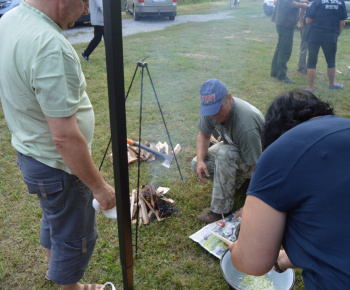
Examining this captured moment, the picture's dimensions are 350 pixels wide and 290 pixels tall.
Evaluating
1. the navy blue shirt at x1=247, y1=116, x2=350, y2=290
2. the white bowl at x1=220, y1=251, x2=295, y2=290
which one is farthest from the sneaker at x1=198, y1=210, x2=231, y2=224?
the navy blue shirt at x1=247, y1=116, x2=350, y2=290

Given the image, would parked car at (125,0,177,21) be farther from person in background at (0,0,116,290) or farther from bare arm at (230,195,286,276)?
bare arm at (230,195,286,276)

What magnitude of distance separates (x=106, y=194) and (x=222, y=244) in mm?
1229

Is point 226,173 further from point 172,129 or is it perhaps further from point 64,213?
point 172,129

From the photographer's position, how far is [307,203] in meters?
1.03

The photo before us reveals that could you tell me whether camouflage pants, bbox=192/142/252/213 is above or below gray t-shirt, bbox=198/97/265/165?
below

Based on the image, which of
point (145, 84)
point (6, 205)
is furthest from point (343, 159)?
point (145, 84)

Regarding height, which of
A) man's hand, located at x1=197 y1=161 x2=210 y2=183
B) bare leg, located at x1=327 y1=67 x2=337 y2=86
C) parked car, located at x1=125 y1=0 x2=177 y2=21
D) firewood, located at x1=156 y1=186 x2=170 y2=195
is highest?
parked car, located at x1=125 y1=0 x2=177 y2=21

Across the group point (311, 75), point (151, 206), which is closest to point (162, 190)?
point (151, 206)

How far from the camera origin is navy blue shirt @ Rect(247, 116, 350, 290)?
994mm

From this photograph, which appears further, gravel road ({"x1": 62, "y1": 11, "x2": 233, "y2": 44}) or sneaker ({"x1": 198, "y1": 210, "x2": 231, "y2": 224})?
gravel road ({"x1": 62, "y1": 11, "x2": 233, "y2": 44})

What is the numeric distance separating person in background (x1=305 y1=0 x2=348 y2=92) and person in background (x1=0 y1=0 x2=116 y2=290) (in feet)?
15.8

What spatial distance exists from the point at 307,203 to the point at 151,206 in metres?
1.76

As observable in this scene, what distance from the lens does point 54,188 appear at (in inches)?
57.7

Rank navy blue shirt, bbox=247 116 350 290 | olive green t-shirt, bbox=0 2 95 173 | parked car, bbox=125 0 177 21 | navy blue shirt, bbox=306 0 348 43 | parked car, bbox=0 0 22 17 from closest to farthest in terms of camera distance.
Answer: navy blue shirt, bbox=247 116 350 290 < olive green t-shirt, bbox=0 2 95 173 < parked car, bbox=125 0 177 21 < navy blue shirt, bbox=306 0 348 43 < parked car, bbox=0 0 22 17
